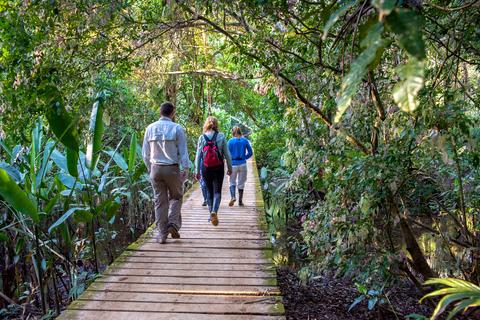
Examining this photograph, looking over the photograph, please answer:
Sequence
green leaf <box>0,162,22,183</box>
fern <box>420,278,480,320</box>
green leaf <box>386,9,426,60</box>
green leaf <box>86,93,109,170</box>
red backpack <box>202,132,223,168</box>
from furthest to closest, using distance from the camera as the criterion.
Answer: red backpack <box>202,132,223,168</box>
green leaf <box>86,93,109,170</box>
green leaf <box>0,162,22,183</box>
fern <box>420,278,480,320</box>
green leaf <box>386,9,426,60</box>

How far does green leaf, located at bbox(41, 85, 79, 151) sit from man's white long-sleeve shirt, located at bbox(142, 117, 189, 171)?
91 cm

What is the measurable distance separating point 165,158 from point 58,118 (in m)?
1.24

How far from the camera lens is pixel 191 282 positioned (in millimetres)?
3795

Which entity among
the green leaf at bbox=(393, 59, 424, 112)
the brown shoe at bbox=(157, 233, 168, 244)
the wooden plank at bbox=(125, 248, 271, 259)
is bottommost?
the wooden plank at bbox=(125, 248, 271, 259)

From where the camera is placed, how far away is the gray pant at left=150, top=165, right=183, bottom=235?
475cm

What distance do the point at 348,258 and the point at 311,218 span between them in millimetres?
759

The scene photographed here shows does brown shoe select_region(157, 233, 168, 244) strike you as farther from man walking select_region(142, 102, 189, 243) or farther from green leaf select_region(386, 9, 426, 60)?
green leaf select_region(386, 9, 426, 60)

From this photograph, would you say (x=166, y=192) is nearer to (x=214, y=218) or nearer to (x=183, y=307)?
(x=214, y=218)

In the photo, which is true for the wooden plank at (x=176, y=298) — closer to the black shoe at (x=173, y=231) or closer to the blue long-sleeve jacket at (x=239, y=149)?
the black shoe at (x=173, y=231)

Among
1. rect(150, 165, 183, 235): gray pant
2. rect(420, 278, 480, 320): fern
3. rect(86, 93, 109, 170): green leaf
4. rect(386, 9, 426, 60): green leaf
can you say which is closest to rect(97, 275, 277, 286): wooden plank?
rect(150, 165, 183, 235): gray pant

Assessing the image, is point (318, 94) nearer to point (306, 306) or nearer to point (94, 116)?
point (94, 116)

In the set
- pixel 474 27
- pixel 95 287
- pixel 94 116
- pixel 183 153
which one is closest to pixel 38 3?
pixel 94 116

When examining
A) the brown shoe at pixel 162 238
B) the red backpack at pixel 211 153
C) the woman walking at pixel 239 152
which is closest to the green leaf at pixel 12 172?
the brown shoe at pixel 162 238

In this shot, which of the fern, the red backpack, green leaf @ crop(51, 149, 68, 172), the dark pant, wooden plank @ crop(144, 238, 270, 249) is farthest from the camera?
the dark pant
